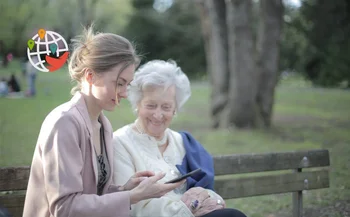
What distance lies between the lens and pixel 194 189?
3.27 metres

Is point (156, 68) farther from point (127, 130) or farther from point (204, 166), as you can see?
point (204, 166)

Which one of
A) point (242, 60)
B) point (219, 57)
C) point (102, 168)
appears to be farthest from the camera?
point (219, 57)

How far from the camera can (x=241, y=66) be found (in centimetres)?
1079

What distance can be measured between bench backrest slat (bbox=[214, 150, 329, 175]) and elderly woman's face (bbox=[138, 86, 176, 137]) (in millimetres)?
620

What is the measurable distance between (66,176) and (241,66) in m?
8.59

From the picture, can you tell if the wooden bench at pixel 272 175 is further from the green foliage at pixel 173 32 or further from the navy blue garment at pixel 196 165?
the green foliage at pixel 173 32

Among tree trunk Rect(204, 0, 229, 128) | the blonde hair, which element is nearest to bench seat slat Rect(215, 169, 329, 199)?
the blonde hair

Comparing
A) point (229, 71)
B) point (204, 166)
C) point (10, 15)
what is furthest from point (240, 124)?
point (204, 166)

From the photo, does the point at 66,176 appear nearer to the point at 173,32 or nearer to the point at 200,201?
the point at 200,201

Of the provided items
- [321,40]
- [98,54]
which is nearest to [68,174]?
[98,54]

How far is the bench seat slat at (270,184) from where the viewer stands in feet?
13.1

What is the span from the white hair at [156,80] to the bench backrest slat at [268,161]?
670 mm

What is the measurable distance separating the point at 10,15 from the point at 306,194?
11.0 feet

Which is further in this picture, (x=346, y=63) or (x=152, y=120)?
(x=346, y=63)
